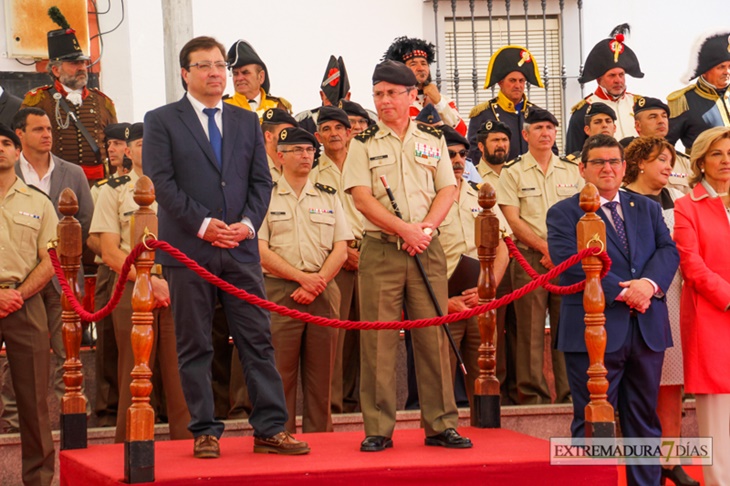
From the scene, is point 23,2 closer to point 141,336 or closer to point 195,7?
point 195,7

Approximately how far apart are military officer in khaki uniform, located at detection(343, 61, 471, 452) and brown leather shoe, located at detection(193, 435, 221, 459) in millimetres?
698

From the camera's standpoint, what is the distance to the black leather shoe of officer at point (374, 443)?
5.84 metres

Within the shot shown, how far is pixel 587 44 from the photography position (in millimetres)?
12273

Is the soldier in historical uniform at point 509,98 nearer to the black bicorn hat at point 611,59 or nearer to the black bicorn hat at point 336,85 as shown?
the black bicorn hat at point 611,59

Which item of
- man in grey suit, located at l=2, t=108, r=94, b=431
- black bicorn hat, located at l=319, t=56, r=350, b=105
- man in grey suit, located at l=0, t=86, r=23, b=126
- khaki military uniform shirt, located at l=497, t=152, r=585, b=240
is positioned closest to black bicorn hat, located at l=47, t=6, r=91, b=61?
man in grey suit, located at l=0, t=86, r=23, b=126

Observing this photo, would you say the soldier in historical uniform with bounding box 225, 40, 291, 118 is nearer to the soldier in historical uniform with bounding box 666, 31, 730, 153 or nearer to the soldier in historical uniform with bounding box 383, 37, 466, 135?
the soldier in historical uniform with bounding box 383, 37, 466, 135

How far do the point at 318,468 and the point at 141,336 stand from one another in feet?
3.03

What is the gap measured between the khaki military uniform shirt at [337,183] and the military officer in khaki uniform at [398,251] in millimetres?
1761

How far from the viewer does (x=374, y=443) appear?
5859mm

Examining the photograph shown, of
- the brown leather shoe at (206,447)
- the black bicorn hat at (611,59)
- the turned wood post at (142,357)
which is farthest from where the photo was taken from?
the black bicorn hat at (611,59)

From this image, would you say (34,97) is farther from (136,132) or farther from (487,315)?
(487,315)

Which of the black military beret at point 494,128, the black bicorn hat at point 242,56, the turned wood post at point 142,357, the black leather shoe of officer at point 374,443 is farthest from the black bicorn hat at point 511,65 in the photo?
the turned wood post at point 142,357

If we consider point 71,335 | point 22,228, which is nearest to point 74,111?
point 22,228

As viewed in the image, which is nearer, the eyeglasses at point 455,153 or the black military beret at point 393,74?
the black military beret at point 393,74
